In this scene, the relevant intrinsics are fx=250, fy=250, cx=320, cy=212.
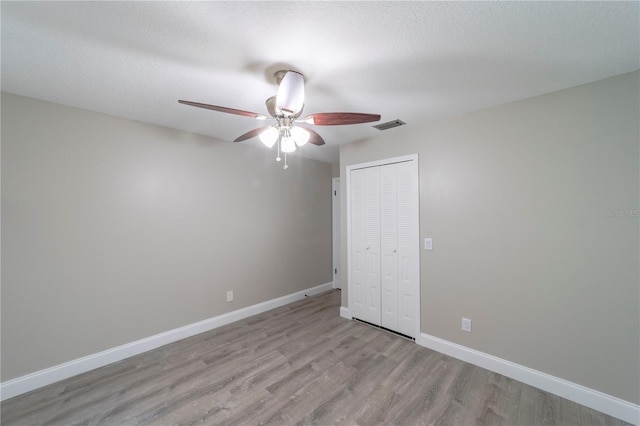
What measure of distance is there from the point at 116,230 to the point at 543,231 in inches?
152

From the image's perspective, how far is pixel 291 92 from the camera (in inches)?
57.9

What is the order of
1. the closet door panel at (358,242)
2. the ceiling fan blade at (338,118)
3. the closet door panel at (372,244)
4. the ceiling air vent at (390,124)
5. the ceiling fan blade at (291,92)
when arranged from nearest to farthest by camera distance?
the ceiling fan blade at (291,92) → the ceiling fan blade at (338,118) → the ceiling air vent at (390,124) → the closet door panel at (372,244) → the closet door panel at (358,242)

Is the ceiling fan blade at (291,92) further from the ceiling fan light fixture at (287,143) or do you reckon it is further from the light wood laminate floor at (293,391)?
the light wood laminate floor at (293,391)

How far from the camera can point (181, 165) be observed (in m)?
2.91

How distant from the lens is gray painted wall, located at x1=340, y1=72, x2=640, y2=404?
1763 mm

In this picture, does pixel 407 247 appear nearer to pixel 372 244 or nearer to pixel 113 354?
pixel 372 244

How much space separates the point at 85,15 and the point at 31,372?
2.69m

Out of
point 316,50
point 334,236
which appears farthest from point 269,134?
point 334,236

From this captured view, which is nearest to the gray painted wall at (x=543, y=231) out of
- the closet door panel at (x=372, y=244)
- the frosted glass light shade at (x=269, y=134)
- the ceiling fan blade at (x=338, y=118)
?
the closet door panel at (x=372, y=244)

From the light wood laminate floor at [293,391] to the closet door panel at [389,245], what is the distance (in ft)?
1.26

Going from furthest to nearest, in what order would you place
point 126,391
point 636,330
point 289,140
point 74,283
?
1. point 74,283
2. point 126,391
3. point 289,140
4. point 636,330

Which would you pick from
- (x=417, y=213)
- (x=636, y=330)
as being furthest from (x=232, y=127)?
(x=636, y=330)

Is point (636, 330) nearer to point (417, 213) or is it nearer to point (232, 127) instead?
point (417, 213)

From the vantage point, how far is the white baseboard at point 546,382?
173 centimetres
